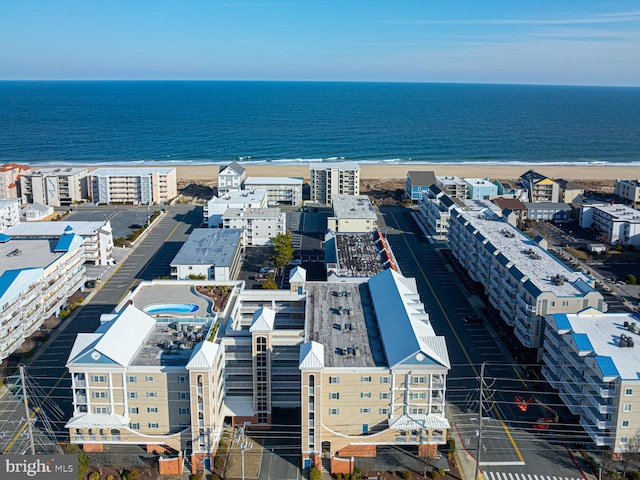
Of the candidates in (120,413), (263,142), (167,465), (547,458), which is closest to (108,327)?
(120,413)

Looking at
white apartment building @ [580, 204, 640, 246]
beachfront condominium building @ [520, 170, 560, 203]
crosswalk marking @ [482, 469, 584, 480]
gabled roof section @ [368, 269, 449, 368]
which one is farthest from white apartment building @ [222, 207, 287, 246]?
crosswalk marking @ [482, 469, 584, 480]

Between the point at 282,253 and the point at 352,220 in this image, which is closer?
the point at 282,253

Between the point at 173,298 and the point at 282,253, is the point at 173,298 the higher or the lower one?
the higher one

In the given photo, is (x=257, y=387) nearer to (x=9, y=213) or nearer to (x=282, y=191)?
(x=9, y=213)

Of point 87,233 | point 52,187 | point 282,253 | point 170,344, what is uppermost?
point 52,187

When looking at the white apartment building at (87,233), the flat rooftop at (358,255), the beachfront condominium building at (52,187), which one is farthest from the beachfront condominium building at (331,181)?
the beachfront condominium building at (52,187)

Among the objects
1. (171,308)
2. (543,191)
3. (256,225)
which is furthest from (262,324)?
(543,191)

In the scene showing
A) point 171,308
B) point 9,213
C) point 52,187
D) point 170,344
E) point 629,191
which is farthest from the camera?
point 52,187

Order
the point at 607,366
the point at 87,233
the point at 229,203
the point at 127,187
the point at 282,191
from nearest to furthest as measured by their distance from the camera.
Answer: the point at 607,366 → the point at 87,233 → the point at 229,203 → the point at 282,191 → the point at 127,187
